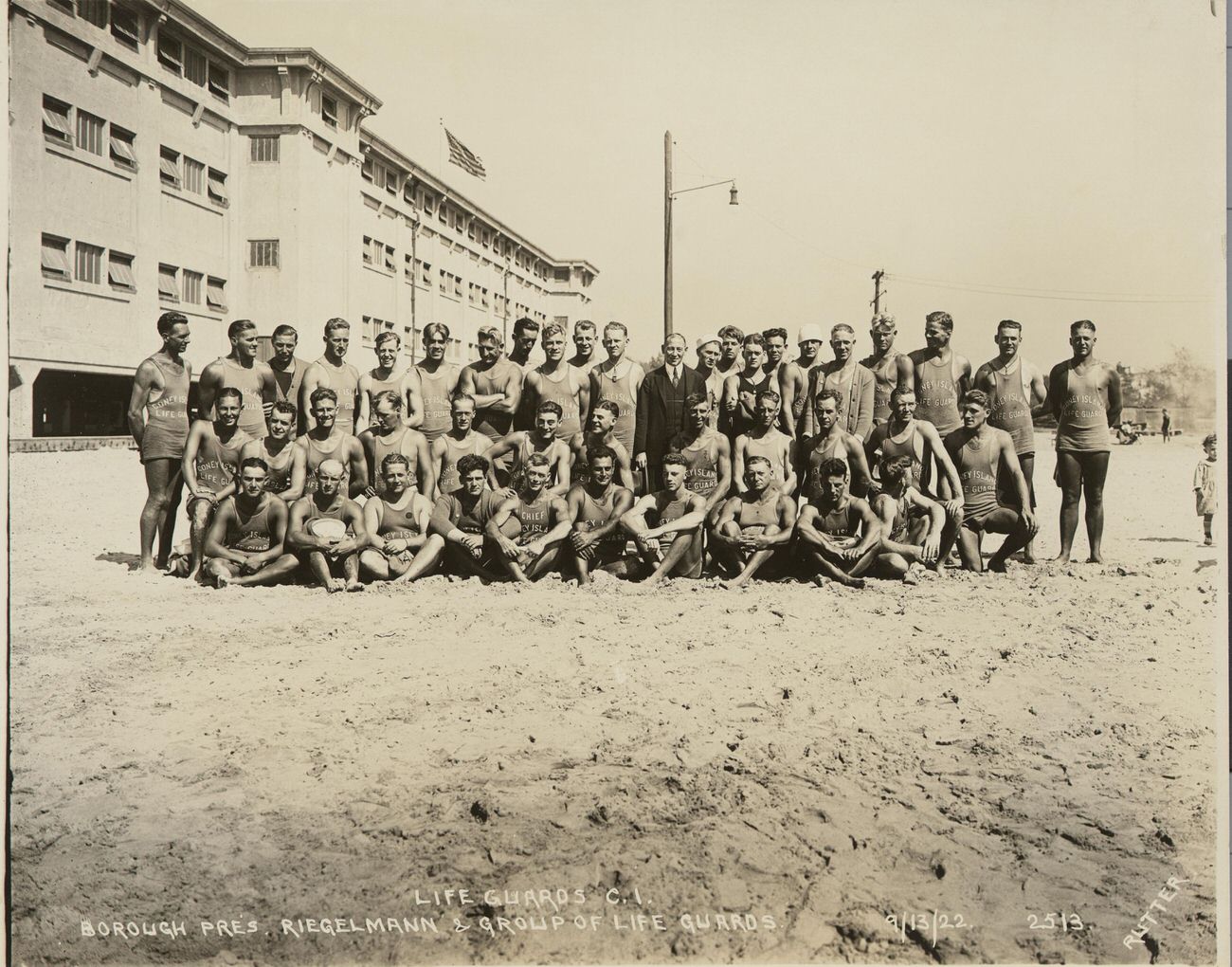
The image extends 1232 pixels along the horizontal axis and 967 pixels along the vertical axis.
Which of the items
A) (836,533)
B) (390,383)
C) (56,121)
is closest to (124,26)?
(56,121)

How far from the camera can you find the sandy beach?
3.15 metres

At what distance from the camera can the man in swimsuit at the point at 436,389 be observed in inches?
203

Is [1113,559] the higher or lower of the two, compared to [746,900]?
higher

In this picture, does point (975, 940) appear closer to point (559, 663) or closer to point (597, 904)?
point (597, 904)

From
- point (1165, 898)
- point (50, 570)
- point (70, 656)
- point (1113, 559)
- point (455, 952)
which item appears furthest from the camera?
point (1113, 559)

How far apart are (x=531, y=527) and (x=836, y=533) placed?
1614 mm

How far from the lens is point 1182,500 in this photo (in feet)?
13.7

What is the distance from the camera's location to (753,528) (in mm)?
4941

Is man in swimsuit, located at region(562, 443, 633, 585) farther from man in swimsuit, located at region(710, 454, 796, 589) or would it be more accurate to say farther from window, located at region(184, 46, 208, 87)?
window, located at region(184, 46, 208, 87)

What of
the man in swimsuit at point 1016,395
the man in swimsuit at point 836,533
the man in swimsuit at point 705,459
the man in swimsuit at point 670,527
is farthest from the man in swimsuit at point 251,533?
the man in swimsuit at point 1016,395

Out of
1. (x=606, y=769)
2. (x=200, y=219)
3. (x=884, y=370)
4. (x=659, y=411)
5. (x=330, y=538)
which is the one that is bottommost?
(x=606, y=769)

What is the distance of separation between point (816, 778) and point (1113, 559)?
7.48 ft

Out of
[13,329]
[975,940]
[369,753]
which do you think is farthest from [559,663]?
[13,329]

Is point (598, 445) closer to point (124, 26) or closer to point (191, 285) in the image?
point (191, 285)
